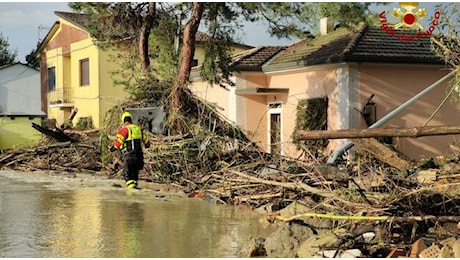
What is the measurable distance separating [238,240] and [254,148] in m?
6.68

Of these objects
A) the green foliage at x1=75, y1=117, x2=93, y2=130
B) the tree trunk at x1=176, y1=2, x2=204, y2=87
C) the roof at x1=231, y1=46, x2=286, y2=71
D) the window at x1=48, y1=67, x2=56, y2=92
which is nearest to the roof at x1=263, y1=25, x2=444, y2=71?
the roof at x1=231, y1=46, x2=286, y2=71

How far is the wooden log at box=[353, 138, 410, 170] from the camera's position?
11328mm

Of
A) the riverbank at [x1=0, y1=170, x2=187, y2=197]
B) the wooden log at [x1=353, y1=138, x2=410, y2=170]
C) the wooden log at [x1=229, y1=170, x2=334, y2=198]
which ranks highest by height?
the wooden log at [x1=353, y1=138, x2=410, y2=170]

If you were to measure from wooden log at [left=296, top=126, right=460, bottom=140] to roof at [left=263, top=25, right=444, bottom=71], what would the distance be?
9.83 meters

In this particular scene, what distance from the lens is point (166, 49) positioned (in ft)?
69.8

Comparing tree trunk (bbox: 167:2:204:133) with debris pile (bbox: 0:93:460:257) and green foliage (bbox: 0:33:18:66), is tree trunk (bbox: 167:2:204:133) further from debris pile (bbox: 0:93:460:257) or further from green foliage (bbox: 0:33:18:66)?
green foliage (bbox: 0:33:18:66)

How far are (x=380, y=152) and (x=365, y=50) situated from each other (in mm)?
8617

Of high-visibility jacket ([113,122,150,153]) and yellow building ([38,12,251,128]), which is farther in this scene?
yellow building ([38,12,251,128])

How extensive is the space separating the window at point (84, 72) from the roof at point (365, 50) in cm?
1461

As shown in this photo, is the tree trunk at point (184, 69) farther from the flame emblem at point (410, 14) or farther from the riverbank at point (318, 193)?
the flame emblem at point (410, 14)

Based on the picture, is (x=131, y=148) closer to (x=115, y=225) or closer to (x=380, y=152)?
(x=115, y=225)

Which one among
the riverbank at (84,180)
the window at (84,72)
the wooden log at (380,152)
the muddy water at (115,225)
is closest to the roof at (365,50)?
the riverbank at (84,180)

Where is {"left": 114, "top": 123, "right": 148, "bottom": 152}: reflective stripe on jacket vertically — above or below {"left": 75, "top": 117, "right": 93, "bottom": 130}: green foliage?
below

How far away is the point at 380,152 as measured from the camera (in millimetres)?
11352
